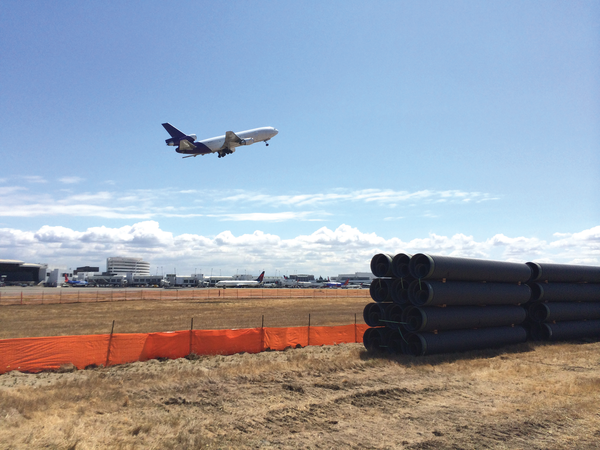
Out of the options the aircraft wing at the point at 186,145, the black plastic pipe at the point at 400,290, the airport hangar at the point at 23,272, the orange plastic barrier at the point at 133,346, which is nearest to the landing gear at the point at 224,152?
the aircraft wing at the point at 186,145

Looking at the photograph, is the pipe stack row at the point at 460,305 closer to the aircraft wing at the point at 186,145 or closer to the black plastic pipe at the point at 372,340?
the black plastic pipe at the point at 372,340

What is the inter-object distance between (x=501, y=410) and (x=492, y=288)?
10636 millimetres

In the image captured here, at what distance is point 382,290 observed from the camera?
1948 cm

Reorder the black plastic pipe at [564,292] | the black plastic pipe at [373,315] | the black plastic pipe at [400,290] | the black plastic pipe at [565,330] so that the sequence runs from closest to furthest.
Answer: the black plastic pipe at [400,290], the black plastic pipe at [373,315], the black plastic pipe at [565,330], the black plastic pipe at [564,292]

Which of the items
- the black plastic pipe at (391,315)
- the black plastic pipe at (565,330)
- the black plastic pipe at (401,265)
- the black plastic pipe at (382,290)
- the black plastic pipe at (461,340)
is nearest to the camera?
the black plastic pipe at (461,340)

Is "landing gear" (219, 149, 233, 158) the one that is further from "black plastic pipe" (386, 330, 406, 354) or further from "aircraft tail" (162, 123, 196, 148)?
"black plastic pipe" (386, 330, 406, 354)

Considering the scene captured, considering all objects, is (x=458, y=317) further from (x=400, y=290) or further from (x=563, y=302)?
(x=563, y=302)

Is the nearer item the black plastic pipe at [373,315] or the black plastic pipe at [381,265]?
the black plastic pipe at [381,265]

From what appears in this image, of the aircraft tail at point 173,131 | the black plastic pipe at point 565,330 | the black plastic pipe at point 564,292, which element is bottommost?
the black plastic pipe at point 565,330

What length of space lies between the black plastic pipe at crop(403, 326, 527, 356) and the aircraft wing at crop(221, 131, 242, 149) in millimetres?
37722

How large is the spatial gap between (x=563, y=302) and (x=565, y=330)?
1.91 m

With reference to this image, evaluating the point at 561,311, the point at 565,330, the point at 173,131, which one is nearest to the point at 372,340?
the point at 561,311

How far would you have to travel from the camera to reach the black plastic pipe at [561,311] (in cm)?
2281

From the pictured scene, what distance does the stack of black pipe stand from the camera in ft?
75.3
